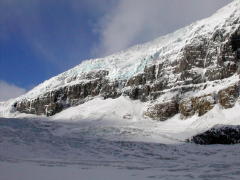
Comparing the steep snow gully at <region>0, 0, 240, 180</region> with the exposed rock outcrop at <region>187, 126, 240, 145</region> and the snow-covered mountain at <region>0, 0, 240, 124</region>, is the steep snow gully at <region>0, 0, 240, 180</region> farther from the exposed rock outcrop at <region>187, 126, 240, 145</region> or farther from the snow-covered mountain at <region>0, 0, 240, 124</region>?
the snow-covered mountain at <region>0, 0, 240, 124</region>

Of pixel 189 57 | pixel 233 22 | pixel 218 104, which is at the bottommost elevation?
pixel 218 104

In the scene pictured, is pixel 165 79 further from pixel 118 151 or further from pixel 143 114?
pixel 118 151

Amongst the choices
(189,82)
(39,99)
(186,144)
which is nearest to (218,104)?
(189,82)

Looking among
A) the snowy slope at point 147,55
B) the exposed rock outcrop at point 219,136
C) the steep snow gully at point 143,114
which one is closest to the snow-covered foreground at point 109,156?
the steep snow gully at point 143,114

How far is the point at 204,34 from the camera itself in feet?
378

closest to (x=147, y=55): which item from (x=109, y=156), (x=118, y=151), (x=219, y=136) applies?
(x=219, y=136)

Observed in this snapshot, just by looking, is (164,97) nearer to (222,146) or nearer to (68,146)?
(222,146)

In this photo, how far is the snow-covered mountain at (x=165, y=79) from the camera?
10362cm

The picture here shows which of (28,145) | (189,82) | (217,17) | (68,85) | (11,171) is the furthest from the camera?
(68,85)

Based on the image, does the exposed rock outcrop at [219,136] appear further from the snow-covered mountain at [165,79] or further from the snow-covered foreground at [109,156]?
the snow-covered mountain at [165,79]

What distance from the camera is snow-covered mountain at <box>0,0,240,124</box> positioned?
104m

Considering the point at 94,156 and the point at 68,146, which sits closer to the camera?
the point at 94,156

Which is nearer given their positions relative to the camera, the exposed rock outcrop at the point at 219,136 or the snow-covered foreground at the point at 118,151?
the snow-covered foreground at the point at 118,151

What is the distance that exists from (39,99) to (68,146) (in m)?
92.2
